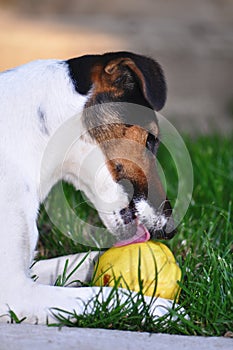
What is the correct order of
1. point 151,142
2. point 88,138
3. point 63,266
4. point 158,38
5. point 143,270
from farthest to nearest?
point 158,38 < point 63,266 < point 151,142 < point 88,138 < point 143,270

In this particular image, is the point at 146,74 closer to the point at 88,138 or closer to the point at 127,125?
the point at 127,125

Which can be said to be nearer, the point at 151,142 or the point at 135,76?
the point at 135,76

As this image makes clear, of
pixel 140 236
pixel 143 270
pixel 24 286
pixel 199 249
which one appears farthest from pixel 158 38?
pixel 24 286

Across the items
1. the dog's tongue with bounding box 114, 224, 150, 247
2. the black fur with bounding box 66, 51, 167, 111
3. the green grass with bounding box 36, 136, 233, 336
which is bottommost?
the green grass with bounding box 36, 136, 233, 336

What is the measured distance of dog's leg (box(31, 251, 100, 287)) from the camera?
3408 millimetres

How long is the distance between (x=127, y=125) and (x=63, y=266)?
71 cm

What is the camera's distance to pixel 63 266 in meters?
3.46

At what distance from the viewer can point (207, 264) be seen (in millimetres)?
3436

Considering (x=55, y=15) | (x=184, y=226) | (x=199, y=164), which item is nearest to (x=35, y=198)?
(x=184, y=226)

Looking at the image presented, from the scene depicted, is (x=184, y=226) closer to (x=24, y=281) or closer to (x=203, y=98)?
(x=24, y=281)

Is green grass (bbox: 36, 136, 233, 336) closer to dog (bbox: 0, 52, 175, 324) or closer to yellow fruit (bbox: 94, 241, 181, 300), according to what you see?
yellow fruit (bbox: 94, 241, 181, 300)

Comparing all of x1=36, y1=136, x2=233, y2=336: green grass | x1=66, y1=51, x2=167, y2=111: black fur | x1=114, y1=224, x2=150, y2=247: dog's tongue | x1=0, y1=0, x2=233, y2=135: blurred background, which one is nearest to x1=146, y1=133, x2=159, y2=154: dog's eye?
x1=66, y1=51, x2=167, y2=111: black fur

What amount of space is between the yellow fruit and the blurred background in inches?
142

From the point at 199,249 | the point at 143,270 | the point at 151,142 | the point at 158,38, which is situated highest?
the point at 158,38
